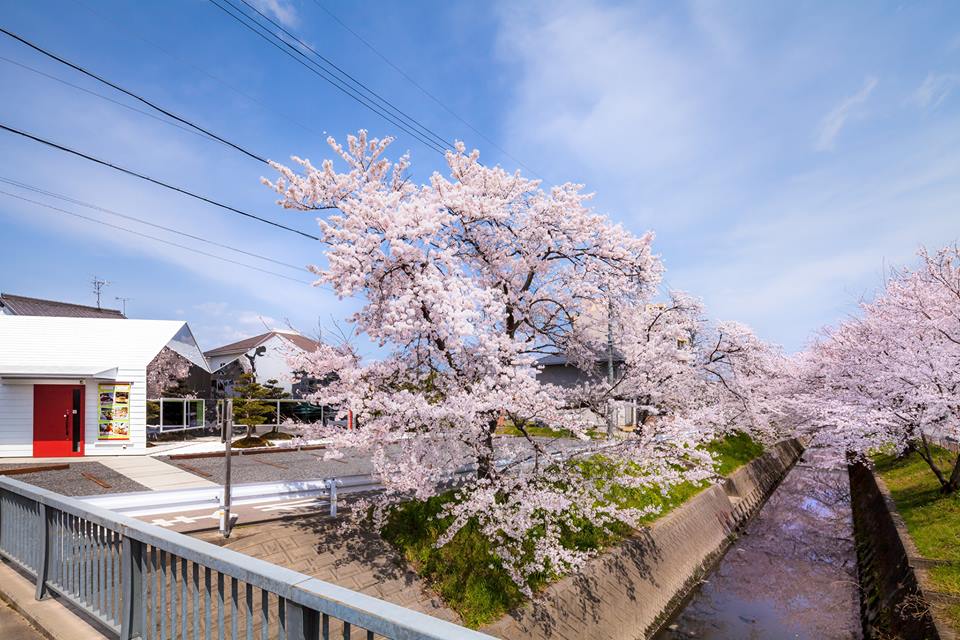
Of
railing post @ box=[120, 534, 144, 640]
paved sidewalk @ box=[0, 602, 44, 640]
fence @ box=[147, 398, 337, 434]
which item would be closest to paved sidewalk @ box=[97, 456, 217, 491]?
fence @ box=[147, 398, 337, 434]

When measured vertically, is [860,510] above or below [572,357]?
below

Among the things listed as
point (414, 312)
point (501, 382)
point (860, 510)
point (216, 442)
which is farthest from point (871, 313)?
point (216, 442)

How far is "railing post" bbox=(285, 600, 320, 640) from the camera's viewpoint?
2.74 m

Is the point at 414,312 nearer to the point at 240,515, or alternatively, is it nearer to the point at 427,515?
the point at 427,515

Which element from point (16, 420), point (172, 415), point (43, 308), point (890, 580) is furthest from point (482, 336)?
point (43, 308)

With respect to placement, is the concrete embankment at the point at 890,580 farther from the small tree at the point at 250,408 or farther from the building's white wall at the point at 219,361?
the building's white wall at the point at 219,361

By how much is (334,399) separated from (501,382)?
10.2ft

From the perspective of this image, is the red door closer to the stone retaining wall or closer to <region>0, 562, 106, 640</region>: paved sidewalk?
<region>0, 562, 106, 640</region>: paved sidewalk

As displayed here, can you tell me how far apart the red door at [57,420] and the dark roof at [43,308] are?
1473 centimetres

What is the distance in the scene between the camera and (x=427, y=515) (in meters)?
10.0

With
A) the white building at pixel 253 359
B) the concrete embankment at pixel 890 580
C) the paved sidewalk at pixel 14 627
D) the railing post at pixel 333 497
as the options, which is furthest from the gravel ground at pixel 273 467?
the white building at pixel 253 359

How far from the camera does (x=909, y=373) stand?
12.9 metres

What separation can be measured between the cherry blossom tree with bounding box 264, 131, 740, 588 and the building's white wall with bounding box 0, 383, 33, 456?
14.7 metres

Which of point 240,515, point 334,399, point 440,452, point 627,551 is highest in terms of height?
point 334,399
